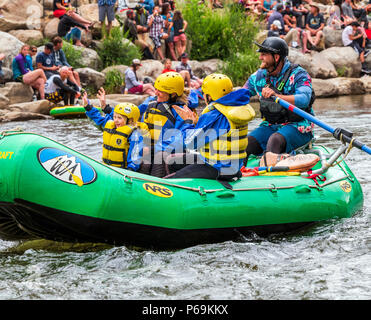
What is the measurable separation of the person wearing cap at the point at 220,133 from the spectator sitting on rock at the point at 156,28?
459 inches

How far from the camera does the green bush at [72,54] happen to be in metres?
14.4

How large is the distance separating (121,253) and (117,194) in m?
0.56

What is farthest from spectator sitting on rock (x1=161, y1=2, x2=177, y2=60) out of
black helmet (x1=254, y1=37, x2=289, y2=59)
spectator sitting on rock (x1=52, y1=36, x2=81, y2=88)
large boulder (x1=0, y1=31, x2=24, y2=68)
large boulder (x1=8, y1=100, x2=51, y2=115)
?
black helmet (x1=254, y1=37, x2=289, y2=59)

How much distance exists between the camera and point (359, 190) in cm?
577

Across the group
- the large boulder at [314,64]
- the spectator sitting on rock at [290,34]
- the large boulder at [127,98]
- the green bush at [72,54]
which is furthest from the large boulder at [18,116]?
the spectator sitting on rock at [290,34]

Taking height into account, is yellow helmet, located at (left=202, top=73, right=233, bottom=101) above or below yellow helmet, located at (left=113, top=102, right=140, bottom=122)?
above

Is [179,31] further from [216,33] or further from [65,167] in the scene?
[65,167]

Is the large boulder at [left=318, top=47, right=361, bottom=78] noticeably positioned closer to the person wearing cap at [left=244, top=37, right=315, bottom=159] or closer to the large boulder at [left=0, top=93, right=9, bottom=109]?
the large boulder at [left=0, top=93, right=9, bottom=109]

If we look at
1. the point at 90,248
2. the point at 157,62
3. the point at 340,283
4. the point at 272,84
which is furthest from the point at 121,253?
the point at 157,62

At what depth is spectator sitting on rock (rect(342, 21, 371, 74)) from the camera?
19078 mm

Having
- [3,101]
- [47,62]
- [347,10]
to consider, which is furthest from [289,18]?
[3,101]

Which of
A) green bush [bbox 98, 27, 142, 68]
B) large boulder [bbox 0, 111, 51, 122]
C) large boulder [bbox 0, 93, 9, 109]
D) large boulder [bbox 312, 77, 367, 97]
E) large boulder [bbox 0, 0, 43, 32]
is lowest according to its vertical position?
large boulder [bbox 312, 77, 367, 97]

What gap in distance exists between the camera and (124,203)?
436 centimetres

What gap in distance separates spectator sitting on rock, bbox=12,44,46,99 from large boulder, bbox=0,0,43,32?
319 centimetres
